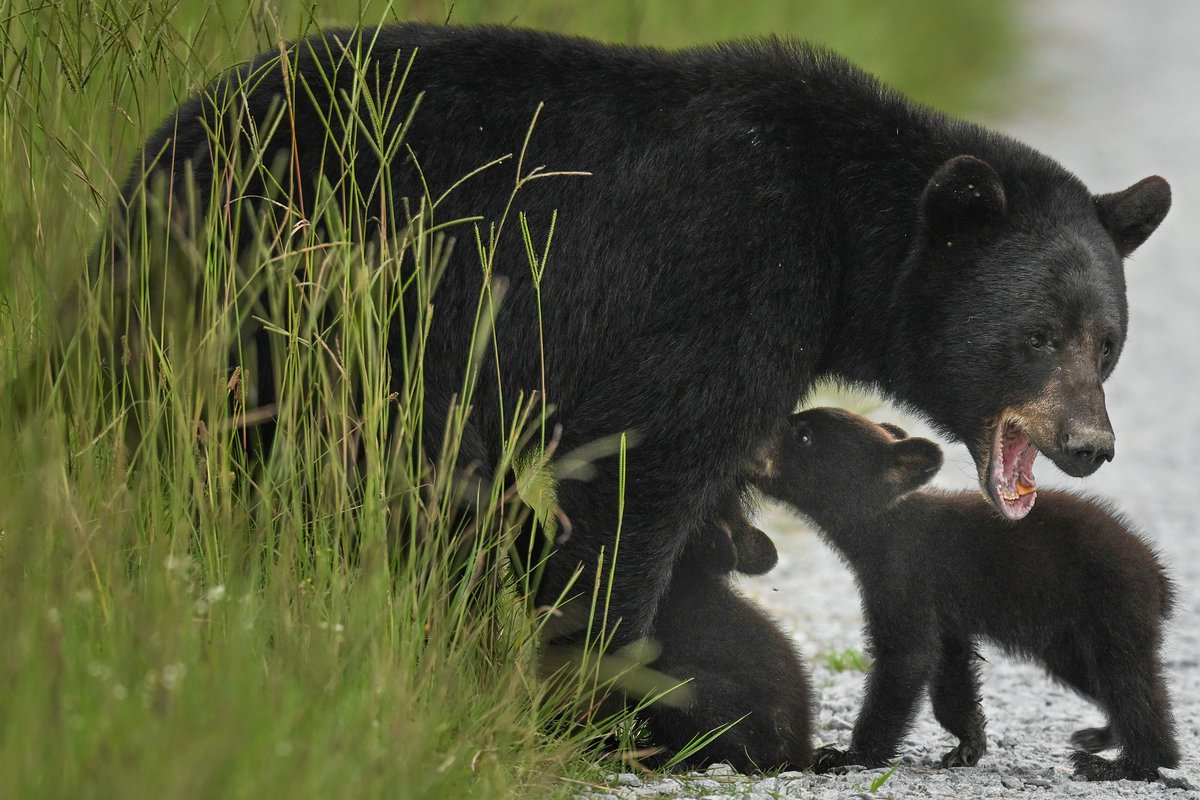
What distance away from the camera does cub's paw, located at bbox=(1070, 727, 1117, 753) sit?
4812 millimetres

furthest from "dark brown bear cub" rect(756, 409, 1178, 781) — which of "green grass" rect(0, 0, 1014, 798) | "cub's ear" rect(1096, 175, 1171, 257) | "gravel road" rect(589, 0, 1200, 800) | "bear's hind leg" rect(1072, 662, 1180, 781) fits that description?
"green grass" rect(0, 0, 1014, 798)

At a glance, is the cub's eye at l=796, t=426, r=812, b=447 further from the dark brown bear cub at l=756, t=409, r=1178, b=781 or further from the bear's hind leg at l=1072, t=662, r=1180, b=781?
the bear's hind leg at l=1072, t=662, r=1180, b=781

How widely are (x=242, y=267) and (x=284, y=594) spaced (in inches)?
49.5

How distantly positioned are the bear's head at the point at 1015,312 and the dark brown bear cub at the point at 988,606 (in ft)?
0.77

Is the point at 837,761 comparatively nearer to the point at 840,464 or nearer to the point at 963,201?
the point at 840,464

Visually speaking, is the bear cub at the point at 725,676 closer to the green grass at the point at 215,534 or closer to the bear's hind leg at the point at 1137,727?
the green grass at the point at 215,534

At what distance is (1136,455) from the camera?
9641 millimetres

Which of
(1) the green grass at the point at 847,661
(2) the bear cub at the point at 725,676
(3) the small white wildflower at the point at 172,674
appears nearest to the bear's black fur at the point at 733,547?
(2) the bear cub at the point at 725,676

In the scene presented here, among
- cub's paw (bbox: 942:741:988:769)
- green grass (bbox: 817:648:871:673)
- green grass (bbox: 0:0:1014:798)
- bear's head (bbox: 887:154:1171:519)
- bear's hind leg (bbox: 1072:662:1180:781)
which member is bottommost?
green grass (bbox: 817:648:871:673)

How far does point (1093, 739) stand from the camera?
4891 mm

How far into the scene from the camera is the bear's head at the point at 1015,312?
4410mm

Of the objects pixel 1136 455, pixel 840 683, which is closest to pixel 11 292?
pixel 840 683

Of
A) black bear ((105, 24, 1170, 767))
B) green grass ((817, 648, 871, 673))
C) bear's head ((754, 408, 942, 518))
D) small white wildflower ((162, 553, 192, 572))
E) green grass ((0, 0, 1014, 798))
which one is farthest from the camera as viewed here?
green grass ((817, 648, 871, 673))

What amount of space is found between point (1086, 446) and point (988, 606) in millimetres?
734
